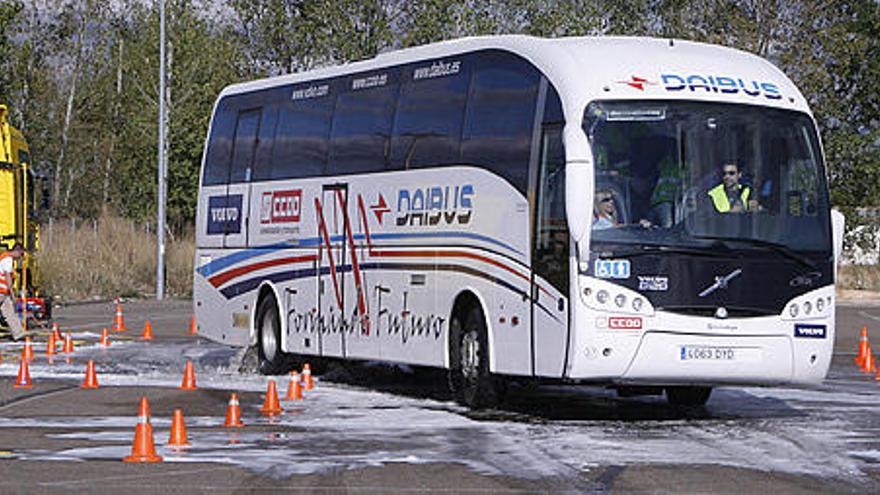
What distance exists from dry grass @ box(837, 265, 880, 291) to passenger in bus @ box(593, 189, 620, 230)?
4579cm

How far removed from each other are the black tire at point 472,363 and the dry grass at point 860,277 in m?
43.7

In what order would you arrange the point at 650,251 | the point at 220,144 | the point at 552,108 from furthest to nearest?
the point at 220,144
the point at 552,108
the point at 650,251

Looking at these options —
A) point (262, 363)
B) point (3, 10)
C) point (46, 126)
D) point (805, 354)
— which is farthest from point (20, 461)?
point (46, 126)

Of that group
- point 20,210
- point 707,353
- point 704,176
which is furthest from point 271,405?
point 20,210

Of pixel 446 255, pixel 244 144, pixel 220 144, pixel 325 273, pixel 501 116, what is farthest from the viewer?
pixel 220 144

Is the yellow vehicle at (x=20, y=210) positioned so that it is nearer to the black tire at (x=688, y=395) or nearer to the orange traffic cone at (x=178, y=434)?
the black tire at (x=688, y=395)

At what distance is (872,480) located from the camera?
516 inches

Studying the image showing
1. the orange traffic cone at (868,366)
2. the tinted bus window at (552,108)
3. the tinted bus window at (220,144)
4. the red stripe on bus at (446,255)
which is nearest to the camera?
the tinted bus window at (552,108)

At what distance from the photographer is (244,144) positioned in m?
25.4

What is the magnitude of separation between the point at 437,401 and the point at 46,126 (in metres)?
54.2

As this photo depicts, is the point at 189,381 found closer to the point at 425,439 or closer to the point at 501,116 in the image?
the point at 501,116

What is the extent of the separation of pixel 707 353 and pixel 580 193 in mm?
1928

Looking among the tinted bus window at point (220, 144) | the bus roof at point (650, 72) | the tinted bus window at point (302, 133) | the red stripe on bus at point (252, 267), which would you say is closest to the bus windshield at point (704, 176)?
the bus roof at point (650, 72)

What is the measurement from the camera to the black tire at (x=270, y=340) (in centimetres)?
2430
